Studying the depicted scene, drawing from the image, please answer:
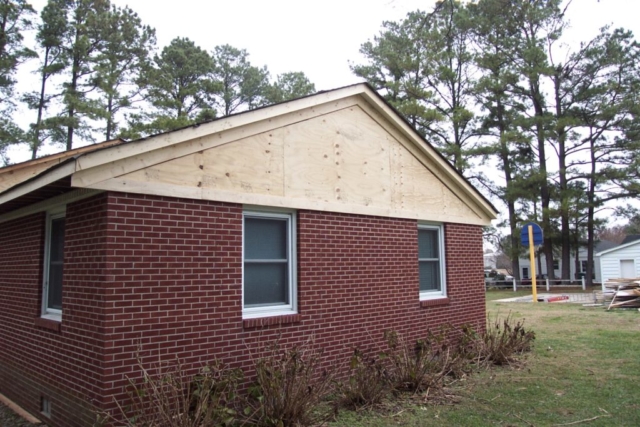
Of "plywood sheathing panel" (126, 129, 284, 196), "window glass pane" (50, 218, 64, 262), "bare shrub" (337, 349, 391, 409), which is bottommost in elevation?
"bare shrub" (337, 349, 391, 409)

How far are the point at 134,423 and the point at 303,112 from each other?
4.55 meters

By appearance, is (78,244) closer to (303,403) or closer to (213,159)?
(213,159)

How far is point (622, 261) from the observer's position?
102 feet

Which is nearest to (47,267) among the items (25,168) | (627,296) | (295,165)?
(295,165)

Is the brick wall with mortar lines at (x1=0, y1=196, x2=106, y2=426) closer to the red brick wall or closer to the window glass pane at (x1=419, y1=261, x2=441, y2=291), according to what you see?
the red brick wall

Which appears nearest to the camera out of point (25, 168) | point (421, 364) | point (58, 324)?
point (58, 324)

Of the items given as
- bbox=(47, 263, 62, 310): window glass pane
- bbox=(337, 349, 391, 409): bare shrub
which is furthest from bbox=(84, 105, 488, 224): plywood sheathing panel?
bbox=(337, 349, 391, 409): bare shrub

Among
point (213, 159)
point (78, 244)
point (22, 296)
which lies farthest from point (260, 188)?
point (22, 296)

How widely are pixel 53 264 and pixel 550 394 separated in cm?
720

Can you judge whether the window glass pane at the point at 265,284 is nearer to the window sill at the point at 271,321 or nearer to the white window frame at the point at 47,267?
the window sill at the point at 271,321

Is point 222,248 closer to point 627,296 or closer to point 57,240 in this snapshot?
point 57,240

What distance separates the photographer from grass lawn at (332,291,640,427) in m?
5.80

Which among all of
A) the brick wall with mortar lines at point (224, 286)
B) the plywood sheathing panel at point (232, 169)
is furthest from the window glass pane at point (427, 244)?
the plywood sheathing panel at point (232, 169)

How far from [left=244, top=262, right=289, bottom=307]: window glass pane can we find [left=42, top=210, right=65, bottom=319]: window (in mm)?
2511
